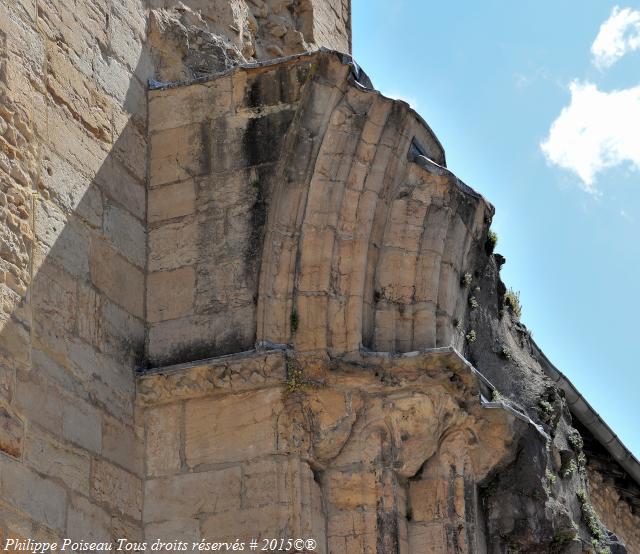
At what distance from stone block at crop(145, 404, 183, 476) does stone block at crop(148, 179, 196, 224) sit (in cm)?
98

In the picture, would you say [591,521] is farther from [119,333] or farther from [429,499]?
[119,333]

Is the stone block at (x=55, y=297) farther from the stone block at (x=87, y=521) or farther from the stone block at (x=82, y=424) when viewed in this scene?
the stone block at (x=87, y=521)

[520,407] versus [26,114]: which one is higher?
[26,114]

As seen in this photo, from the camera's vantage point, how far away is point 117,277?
7.40 metres

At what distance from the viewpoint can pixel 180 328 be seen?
24.6 feet

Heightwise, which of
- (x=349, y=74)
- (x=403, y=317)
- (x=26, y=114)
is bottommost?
(x=403, y=317)

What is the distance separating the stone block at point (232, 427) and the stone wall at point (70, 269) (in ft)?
0.87

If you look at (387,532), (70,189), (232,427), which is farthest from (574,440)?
(70,189)

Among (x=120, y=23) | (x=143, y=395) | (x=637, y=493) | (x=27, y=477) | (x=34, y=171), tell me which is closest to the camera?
(x=27, y=477)

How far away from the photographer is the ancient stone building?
6848 millimetres

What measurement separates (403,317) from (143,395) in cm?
122

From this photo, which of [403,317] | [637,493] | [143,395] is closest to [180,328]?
[143,395]

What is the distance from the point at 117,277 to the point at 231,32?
1799 mm

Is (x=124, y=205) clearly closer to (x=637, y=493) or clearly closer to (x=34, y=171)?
(x=34, y=171)
